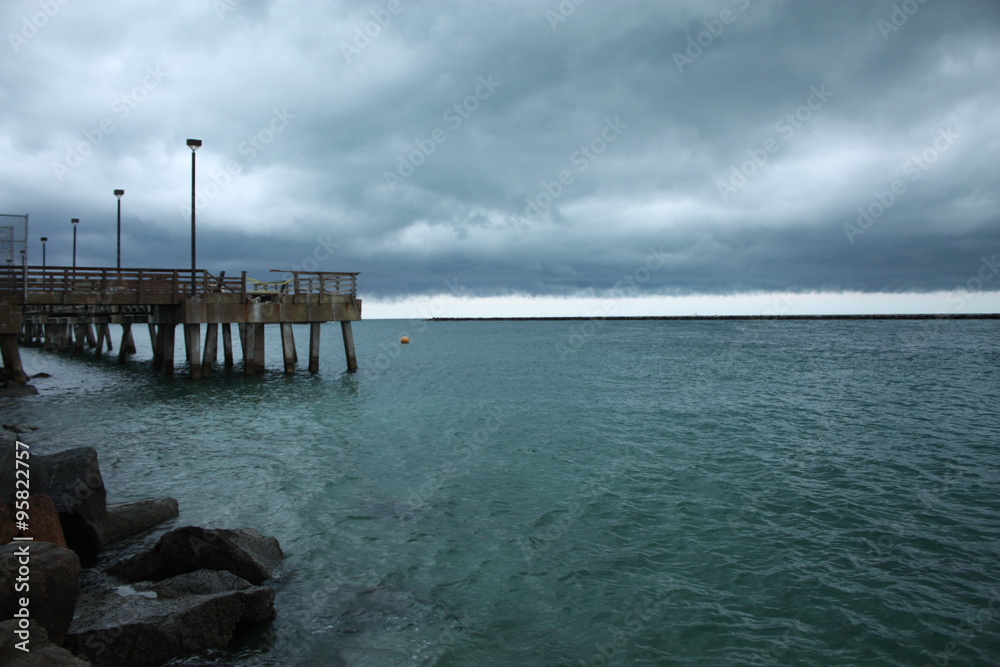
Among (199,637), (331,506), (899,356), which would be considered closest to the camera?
(199,637)

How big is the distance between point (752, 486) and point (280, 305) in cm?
2574

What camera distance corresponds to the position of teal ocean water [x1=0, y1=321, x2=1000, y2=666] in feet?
24.3

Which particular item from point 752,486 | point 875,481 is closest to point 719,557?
point 752,486

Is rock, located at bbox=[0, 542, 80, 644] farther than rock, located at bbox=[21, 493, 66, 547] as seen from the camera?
No

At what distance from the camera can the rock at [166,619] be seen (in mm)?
6219

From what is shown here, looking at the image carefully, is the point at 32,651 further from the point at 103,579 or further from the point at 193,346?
the point at 193,346

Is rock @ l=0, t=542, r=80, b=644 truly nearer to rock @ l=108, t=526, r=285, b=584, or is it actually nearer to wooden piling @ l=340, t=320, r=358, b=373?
rock @ l=108, t=526, r=285, b=584

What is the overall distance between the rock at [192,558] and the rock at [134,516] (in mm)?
1522

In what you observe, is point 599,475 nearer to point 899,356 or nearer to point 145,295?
point 145,295

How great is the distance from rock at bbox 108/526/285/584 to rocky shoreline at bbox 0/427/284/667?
0.5 inches

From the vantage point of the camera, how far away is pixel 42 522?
7133 millimetres

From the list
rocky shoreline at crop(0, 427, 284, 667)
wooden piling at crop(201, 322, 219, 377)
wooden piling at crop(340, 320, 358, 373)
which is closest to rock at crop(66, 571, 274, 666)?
rocky shoreline at crop(0, 427, 284, 667)

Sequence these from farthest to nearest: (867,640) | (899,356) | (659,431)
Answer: (899,356) → (659,431) → (867,640)

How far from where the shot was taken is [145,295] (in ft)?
94.3
